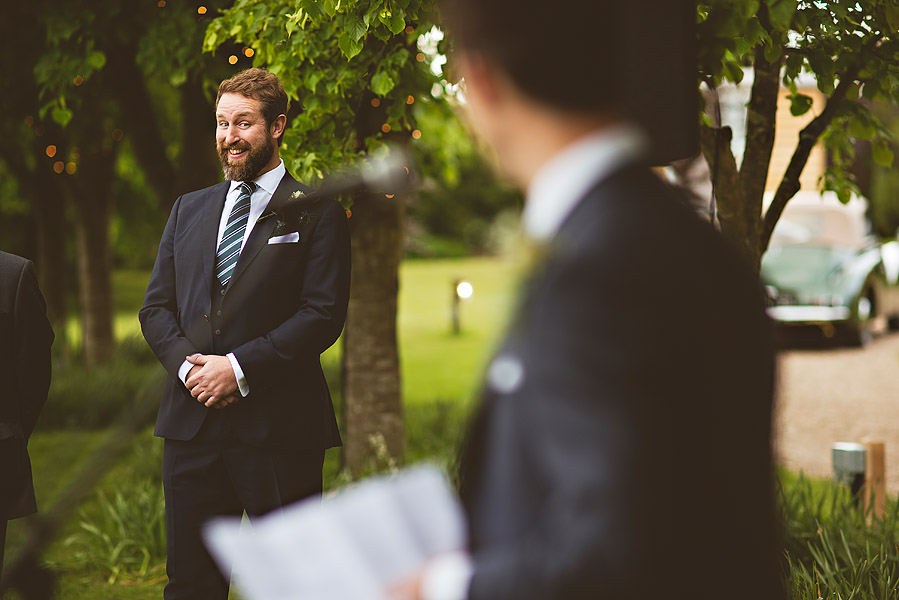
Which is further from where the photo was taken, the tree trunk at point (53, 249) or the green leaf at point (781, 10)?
the tree trunk at point (53, 249)

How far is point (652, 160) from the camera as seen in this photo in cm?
129

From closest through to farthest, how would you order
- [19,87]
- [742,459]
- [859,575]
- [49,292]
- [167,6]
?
[742,459]
[859,575]
[167,6]
[19,87]
[49,292]

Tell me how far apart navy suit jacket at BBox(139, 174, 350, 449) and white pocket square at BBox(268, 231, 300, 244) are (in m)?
0.01

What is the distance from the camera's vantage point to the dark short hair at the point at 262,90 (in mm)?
2982

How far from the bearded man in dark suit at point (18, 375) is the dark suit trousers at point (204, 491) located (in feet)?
1.85

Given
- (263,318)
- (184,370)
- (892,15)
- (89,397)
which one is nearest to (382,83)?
(263,318)

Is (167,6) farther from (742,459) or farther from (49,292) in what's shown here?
(49,292)

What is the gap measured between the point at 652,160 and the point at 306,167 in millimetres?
2803

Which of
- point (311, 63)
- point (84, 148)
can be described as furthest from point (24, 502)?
point (84, 148)

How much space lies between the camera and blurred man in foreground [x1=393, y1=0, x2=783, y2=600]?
1.03m

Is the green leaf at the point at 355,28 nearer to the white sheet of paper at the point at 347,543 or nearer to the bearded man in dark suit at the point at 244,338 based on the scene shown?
the bearded man in dark suit at the point at 244,338

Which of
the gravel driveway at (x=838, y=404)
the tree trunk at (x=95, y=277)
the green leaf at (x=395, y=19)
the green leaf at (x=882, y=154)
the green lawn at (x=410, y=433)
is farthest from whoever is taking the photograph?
the tree trunk at (x=95, y=277)

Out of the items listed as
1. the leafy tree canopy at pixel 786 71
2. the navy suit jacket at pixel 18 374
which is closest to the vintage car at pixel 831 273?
the leafy tree canopy at pixel 786 71

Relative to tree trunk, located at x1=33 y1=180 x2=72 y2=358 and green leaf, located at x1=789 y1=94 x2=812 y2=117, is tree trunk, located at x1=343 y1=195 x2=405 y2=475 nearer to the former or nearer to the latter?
green leaf, located at x1=789 y1=94 x2=812 y2=117
